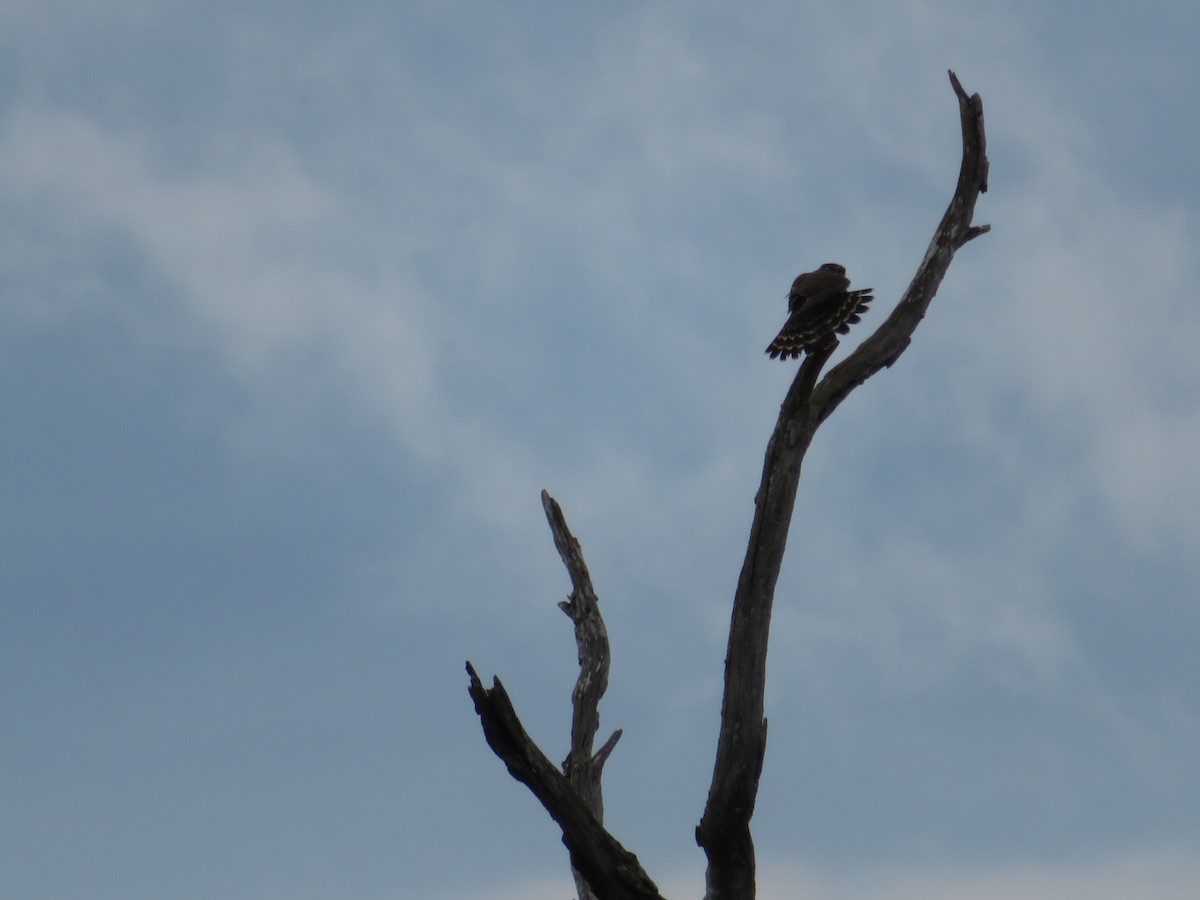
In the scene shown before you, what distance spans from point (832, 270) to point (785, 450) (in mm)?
2584

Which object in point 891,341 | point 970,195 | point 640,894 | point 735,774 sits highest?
point 970,195

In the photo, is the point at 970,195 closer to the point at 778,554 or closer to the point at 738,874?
the point at 778,554

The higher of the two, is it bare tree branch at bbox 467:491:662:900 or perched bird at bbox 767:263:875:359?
perched bird at bbox 767:263:875:359

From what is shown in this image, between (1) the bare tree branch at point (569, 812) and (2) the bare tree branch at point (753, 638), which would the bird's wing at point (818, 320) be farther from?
(1) the bare tree branch at point (569, 812)

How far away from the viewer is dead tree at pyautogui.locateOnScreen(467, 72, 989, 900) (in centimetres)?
783

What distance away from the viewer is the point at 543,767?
306 inches

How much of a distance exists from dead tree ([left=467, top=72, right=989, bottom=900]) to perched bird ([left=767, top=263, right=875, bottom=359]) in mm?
333

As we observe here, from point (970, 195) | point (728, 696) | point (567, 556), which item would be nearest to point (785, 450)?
point (728, 696)

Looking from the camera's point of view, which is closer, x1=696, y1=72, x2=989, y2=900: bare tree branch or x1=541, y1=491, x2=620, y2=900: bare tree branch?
x1=696, y1=72, x2=989, y2=900: bare tree branch

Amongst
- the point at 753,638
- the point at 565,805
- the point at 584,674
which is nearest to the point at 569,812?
the point at 565,805

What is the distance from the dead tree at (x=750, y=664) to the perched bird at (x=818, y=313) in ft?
1.09

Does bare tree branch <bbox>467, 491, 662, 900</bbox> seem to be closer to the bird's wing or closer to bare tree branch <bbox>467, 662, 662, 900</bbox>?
bare tree branch <bbox>467, 662, 662, 900</bbox>

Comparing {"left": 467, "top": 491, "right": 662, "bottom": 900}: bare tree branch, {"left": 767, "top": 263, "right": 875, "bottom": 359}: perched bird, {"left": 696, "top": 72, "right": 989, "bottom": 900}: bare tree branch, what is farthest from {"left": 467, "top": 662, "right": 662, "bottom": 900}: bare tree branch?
{"left": 767, "top": 263, "right": 875, "bottom": 359}: perched bird

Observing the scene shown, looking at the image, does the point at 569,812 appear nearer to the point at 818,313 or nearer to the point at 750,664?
the point at 750,664
